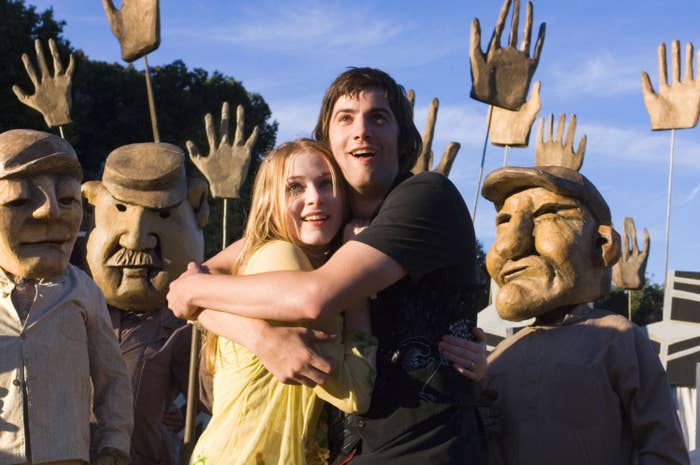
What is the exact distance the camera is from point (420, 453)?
2381 millimetres

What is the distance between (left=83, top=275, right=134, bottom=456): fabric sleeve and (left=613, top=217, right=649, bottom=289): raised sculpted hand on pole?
313 inches

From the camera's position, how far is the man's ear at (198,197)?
19.3ft

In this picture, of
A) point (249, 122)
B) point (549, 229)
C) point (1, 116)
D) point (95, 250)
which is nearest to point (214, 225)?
point (1, 116)

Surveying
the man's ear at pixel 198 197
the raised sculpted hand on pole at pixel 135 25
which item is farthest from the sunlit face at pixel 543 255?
the raised sculpted hand on pole at pixel 135 25

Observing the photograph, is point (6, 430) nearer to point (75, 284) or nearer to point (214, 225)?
point (75, 284)

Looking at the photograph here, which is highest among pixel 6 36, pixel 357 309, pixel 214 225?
pixel 6 36

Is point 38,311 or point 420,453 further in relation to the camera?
point 38,311

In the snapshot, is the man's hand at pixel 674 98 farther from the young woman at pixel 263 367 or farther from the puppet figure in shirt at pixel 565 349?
the young woman at pixel 263 367

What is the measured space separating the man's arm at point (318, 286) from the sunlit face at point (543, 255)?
5.88 feet

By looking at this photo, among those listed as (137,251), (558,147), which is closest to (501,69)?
(558,147)

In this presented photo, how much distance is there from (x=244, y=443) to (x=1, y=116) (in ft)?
49.3

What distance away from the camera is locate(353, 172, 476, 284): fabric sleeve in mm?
Answer: 2416

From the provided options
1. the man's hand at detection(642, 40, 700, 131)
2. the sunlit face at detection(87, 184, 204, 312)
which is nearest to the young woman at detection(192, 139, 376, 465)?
the sunlit face at detection(87, 184, 204, 312)

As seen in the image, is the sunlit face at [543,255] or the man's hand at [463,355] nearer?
the man's hand at [463,355]
